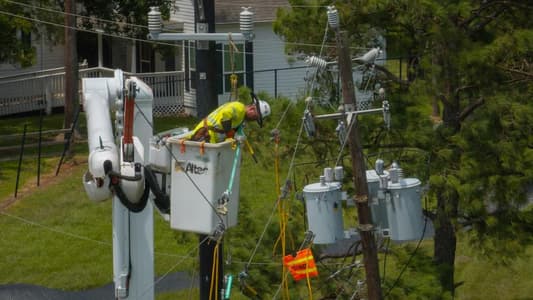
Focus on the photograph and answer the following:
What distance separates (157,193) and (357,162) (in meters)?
2.09

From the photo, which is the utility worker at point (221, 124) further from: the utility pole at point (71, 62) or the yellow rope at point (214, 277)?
the utility pole at point (71, 62)

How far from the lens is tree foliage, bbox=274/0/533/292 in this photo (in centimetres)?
1193

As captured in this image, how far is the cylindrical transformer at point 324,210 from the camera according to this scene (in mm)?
9891

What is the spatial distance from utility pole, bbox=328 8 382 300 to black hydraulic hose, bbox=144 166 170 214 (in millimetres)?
1927

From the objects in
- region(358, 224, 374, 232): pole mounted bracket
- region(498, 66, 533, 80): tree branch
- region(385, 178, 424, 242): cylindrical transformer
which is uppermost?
region(498, 66, 533, 80): tree branch

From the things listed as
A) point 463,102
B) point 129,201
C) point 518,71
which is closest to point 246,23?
point 129,201

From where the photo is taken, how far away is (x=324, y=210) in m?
9.91

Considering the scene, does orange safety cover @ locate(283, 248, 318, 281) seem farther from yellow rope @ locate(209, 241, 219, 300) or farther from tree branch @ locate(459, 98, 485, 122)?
tree branch @ locate(459, 98, 485, 122)

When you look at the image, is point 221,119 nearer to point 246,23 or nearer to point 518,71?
point 246,23

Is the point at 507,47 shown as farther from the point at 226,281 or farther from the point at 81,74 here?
the point at 81,74

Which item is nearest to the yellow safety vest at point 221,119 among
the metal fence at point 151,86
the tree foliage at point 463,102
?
Result: the tree foliage at point 463,102

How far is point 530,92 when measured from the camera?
12164mm

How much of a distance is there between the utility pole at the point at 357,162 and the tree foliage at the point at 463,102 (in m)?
1.94

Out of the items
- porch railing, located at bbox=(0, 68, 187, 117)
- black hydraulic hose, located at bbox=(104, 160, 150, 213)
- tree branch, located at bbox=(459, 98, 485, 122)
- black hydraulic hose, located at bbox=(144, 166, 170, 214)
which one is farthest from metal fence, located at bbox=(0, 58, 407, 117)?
black hydraulic hose, located at bbox=(104, 160, 150, 213)
